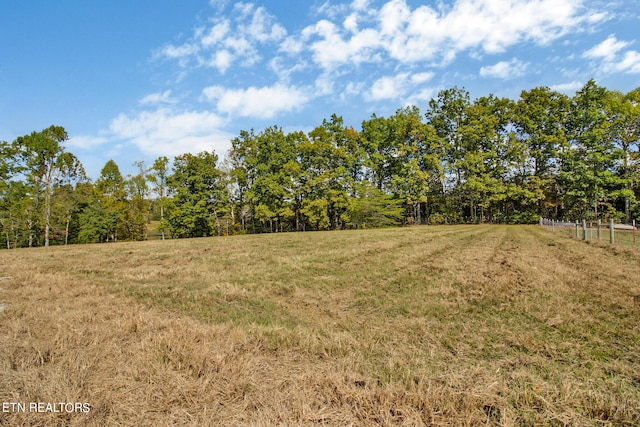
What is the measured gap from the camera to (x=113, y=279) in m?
8.45

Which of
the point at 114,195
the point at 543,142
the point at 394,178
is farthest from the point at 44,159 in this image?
the point at 543,142

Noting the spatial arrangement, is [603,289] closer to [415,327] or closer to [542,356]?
[542,356]

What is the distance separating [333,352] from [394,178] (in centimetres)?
4227

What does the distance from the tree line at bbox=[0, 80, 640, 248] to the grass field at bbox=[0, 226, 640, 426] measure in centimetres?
3351

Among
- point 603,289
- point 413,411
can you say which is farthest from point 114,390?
point 603,289

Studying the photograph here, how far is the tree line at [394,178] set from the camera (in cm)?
3822

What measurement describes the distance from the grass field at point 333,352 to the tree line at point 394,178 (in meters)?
33.5

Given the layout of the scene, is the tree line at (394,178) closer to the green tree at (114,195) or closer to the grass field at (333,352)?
the green tree at (114,195)

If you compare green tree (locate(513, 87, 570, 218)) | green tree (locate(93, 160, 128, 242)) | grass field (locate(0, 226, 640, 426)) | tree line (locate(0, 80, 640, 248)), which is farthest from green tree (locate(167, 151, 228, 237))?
green tree (locate(513, 87, 570, 218))

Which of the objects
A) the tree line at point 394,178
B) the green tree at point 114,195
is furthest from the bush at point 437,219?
the green tree at point 114,195

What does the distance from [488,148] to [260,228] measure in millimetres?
37744

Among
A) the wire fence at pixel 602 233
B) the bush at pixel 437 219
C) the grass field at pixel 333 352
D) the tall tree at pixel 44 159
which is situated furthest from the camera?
the bush at pixel 437 219

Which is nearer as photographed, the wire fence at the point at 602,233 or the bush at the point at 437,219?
the wire fence at the point at 602,233

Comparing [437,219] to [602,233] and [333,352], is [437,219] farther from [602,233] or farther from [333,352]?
[333,352]
